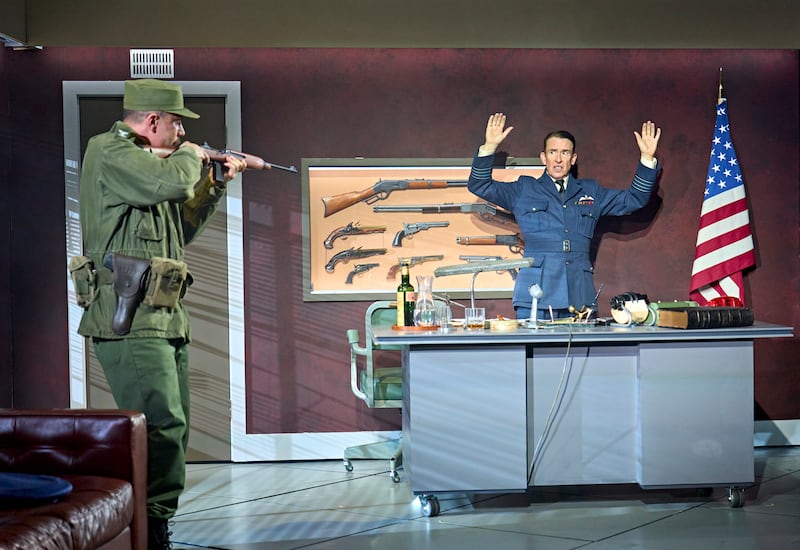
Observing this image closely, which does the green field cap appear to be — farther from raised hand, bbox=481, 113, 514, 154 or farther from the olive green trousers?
raised hand, bbox=481, 113, 514, 154

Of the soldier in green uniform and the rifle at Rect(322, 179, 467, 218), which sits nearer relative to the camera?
the soldier in green uniform

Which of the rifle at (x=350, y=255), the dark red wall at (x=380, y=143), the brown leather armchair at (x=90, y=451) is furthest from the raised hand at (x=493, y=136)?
the brown leather armchair at (x=90, y=451)

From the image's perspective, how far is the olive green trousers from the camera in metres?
4.04

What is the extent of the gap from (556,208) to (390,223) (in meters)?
1.05

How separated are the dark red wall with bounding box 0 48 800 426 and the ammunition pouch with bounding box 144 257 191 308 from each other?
2159 mm

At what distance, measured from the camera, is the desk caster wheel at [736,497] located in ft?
15.9

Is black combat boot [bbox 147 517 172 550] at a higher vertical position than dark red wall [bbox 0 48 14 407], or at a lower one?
lower

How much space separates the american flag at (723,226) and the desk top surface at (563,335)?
150cm

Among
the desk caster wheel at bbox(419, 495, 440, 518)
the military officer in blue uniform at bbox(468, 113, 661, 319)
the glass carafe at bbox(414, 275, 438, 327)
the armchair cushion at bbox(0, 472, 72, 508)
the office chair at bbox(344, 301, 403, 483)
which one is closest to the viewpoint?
the armchair cushion at bbox(0, 472, 72, 508)

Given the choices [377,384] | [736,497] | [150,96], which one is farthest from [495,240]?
[150,96]

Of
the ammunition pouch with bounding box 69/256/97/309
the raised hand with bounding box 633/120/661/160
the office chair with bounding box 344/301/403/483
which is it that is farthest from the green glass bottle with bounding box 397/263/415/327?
the raised hand with bounding box 633/120/661/160

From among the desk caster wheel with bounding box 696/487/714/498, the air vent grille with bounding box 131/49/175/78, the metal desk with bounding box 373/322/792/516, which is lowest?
the desk caster wheel with bounding box 696/487/714/498

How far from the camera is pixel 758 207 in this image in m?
6.54

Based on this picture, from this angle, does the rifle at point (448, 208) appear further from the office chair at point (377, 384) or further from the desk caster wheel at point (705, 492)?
the desk caster wheel at point (705, 492)
